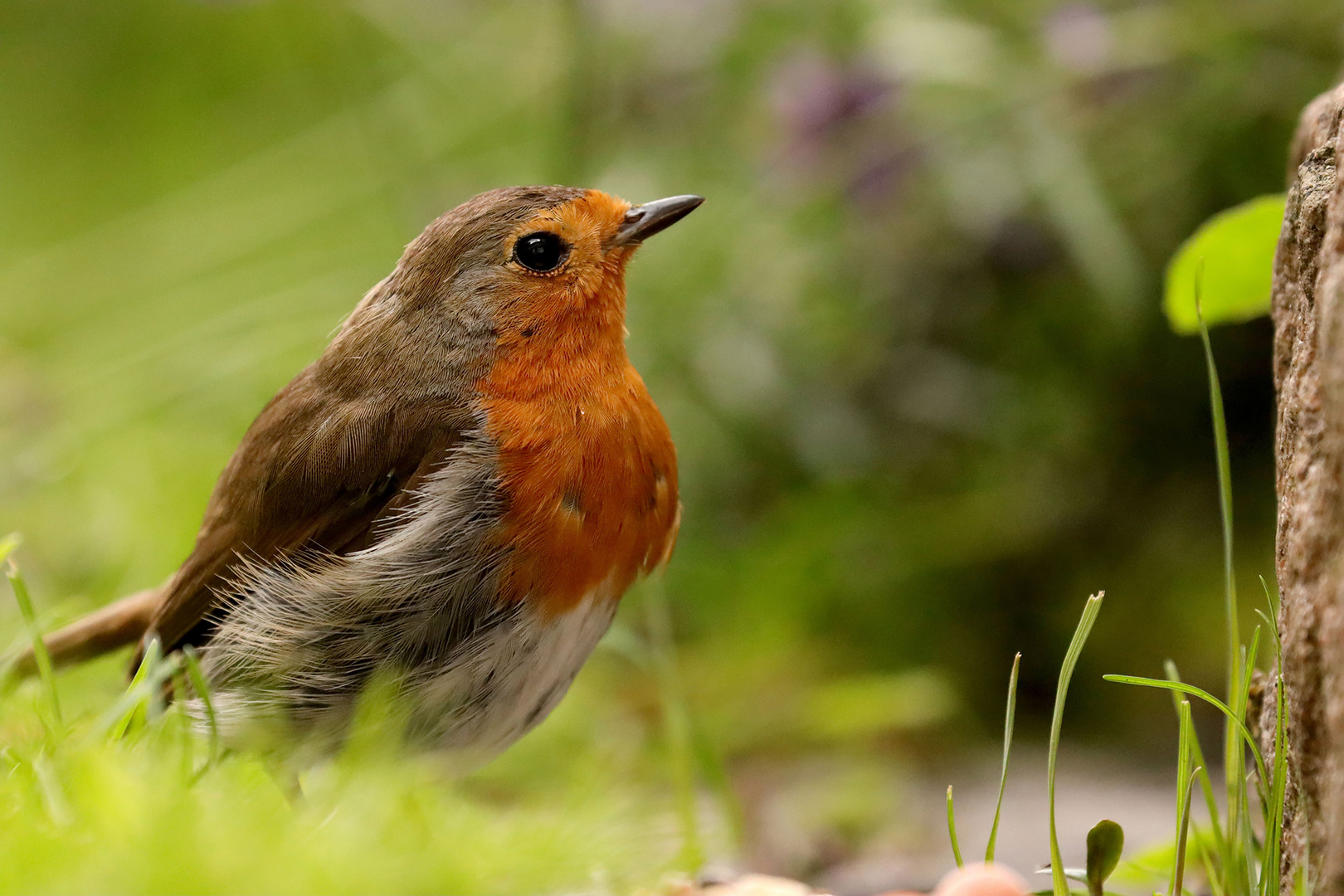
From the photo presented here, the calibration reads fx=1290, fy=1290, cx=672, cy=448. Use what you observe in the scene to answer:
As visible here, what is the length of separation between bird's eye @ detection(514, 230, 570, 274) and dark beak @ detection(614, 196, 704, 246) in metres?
0.10

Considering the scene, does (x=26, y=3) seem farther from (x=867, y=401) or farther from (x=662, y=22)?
(x=867, y=401)

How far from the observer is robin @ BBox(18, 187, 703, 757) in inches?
70.6

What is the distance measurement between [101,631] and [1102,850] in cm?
167

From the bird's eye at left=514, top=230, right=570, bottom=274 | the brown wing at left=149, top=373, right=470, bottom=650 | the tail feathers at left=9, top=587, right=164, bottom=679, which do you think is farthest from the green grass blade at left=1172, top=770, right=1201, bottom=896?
the tail feathers at left=9, top=587, right=164, bottom=679

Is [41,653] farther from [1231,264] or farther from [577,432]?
[1231,264]

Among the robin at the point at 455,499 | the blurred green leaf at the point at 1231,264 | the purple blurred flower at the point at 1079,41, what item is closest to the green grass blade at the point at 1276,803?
the blurred green leaf at the point at 1231,264

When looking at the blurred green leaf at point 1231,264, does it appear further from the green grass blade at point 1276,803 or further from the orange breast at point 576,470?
the orange breast at point 576,470

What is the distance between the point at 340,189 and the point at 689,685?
2550 mm

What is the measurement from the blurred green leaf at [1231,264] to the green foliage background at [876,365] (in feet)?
3.68

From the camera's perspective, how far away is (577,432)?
187cm

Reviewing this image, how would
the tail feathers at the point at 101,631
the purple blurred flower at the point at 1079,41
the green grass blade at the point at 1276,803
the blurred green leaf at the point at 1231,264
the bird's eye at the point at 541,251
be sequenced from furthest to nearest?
the purple blurred flower at the point at 1079,41, the tail feathers at the point at 101,631, the bird's eye at the point at 541,251, the blurred green leaf at the point at 1231,264, the green grass blade at the point at 1276,803

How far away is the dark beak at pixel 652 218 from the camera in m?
2.09

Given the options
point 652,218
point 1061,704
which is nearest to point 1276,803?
point 1061,704

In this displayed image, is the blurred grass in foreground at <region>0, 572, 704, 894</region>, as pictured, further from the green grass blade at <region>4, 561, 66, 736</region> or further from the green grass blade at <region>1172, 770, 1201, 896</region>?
the green grass blade at <region>1172, 770, 1201, 896</region>
